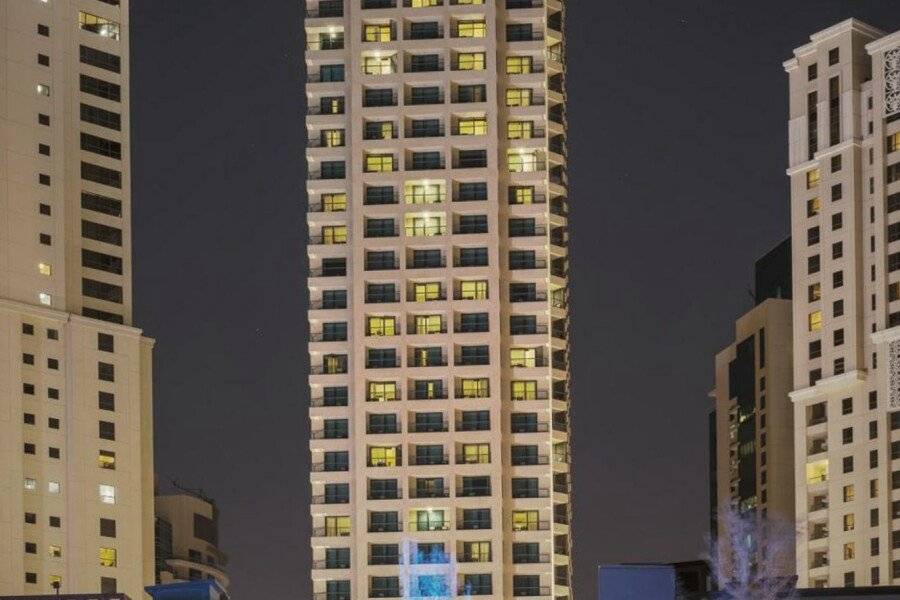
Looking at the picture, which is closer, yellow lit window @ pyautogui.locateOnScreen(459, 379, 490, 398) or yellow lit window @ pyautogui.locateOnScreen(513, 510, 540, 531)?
yellow lit window @ pyautogui.locateOnScreen(513, 510, 540, 531)

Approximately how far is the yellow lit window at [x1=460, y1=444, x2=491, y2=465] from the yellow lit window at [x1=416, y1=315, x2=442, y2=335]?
10.3 metres

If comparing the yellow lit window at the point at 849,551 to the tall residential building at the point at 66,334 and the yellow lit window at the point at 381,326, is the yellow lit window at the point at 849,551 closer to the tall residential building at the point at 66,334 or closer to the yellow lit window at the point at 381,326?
the yellow lit window at the point at 381,326

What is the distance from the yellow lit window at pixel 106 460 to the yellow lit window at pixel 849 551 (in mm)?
60495

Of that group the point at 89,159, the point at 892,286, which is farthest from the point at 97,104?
the point at 892,286

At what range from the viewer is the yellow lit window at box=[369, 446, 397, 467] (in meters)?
197

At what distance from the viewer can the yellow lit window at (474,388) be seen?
197m

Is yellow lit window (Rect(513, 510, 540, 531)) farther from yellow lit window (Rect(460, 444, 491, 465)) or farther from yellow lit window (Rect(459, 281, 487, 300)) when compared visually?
yellow lit window (Rect(459, 281, 487, 300))

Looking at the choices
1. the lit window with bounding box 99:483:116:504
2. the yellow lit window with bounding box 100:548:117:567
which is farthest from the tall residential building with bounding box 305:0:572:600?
the lit window with bounding box 99:483:116:504

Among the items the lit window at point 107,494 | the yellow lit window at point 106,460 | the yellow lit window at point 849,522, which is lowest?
the yellow lit window at point 849,522

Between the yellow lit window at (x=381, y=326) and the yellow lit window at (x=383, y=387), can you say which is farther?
the yellow lit window at (x=381, y=326)

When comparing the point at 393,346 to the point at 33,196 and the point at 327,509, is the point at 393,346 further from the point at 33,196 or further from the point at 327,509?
the point at 33,196

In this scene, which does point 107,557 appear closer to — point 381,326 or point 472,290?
point 381,326

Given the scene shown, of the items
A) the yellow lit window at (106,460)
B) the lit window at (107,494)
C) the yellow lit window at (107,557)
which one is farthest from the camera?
the yellow lit window at (106,460)

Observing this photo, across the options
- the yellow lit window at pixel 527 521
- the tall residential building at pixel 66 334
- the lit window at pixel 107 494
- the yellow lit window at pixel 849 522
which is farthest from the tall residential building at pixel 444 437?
the yellow lit window at pixel 849 522
